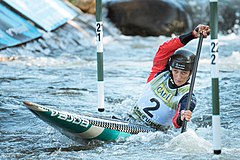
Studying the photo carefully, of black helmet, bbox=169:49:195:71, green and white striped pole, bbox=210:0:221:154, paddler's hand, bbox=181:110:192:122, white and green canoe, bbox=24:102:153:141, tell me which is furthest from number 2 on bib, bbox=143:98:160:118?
green and white striped pole, bbox=210:0:221:154

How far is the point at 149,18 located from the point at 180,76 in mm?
11168

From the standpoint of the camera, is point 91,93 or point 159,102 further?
point 91,93

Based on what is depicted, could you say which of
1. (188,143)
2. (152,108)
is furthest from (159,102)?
(188,143)

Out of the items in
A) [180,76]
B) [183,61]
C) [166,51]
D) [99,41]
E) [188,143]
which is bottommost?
[188,143]

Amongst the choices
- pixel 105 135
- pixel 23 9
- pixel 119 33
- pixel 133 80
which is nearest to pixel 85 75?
pixel 133 80

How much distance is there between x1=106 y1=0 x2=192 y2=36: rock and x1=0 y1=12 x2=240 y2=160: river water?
1.59ft

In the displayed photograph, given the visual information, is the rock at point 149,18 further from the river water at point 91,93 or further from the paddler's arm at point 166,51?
the paddler's arm at point 166,51

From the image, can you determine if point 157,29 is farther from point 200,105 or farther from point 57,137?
point 57,137

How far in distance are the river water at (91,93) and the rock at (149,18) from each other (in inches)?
19.1

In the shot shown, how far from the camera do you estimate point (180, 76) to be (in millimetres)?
5691

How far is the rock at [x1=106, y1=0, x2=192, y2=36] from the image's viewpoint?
16.7m

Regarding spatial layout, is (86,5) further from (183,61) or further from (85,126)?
(85,126)

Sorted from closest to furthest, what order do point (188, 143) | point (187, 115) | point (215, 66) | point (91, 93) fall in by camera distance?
point (215, 66) → point (187, 115) → point (188, 143) → point (91, 93)

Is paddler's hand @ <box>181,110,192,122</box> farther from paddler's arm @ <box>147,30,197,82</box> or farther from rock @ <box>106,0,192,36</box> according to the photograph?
rock @ <box>106,0,192,36</box>
